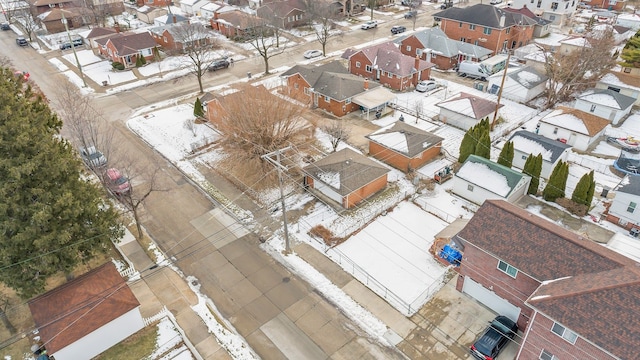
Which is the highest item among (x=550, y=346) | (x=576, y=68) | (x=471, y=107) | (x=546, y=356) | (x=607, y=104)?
(x=576, y=68)

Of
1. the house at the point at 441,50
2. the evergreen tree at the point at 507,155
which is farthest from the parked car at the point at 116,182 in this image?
the house at the point at 441,50

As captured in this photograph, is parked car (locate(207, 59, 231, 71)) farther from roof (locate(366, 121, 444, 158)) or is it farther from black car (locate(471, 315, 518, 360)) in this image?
black car (locate(471, 315, 518, 360))

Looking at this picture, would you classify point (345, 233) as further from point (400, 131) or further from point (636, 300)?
point (636, 300)

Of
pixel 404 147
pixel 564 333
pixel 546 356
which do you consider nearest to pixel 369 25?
pixel 404 147

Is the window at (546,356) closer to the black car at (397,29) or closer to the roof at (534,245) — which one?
the roof at (534,245)

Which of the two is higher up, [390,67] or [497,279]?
[390,67]

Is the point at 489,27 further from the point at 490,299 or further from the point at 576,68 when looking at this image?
the point at 490,299
